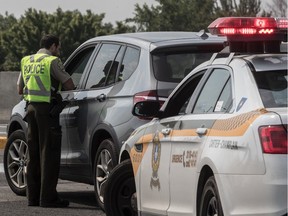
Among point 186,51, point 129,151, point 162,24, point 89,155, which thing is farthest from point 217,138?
point 162,24

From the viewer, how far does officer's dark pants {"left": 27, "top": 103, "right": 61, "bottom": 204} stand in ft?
31.8

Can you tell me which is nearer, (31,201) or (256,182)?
(256,182)

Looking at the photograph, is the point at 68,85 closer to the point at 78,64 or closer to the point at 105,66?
the point at 105,66

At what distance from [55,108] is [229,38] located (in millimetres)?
3582

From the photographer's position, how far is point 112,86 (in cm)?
916

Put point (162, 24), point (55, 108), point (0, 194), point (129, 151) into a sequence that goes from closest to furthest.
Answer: point (129, 151) → point (55, 108) → point (0, 194) → point (162, 24)

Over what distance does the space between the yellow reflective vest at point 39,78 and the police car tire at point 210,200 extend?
3.81 metres

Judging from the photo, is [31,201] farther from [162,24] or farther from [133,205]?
[162,24]

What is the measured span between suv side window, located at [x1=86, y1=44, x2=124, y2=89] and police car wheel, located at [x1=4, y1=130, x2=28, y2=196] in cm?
126

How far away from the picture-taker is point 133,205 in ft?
26.9

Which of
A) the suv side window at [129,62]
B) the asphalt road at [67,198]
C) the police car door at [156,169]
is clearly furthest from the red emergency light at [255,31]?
the asphalt road at [67,198]

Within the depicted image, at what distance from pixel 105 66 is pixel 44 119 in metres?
0.79

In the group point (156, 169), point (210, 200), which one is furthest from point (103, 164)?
point (210, 200)

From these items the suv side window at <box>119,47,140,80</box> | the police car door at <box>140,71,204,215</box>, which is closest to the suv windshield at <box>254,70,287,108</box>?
the police car door at <box>140,71,204,215</box>
